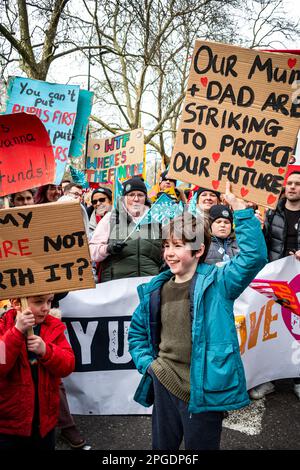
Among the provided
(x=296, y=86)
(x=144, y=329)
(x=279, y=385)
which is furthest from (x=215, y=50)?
(x=279, y=385)

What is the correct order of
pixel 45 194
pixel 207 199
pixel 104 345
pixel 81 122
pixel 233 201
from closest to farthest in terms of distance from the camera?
1. pixel 233 201
2. pixel 104 345
3. pixel 45 194
4. pixel 207 199
5. pixel 81 122

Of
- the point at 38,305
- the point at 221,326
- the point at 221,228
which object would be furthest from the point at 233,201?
the point at 221,228

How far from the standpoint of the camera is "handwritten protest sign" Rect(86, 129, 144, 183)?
263 inches

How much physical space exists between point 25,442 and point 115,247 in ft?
5.34

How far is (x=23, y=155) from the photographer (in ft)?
7.36

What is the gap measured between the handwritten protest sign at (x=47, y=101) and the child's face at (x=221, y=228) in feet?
8.18

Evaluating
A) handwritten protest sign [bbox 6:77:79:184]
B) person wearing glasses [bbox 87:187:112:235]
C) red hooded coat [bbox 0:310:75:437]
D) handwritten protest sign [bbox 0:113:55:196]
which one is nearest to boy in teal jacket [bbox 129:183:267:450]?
red hooded coat [bbox 0:310:75:437]

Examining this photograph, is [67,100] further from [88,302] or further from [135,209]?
[88,302]

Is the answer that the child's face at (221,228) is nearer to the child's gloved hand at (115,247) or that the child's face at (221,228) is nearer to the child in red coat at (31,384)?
the child's gloved hand at (115,247)

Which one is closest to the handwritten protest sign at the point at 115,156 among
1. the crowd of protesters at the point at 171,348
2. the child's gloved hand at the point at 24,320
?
the crowd of protesters at the point at 171,348

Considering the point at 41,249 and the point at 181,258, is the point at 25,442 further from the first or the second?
the point at 181,258

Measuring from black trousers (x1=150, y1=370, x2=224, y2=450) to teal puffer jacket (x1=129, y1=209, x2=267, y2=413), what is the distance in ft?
0.28

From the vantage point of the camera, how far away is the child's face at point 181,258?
2031 millimetres

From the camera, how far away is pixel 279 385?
3.62 metres
